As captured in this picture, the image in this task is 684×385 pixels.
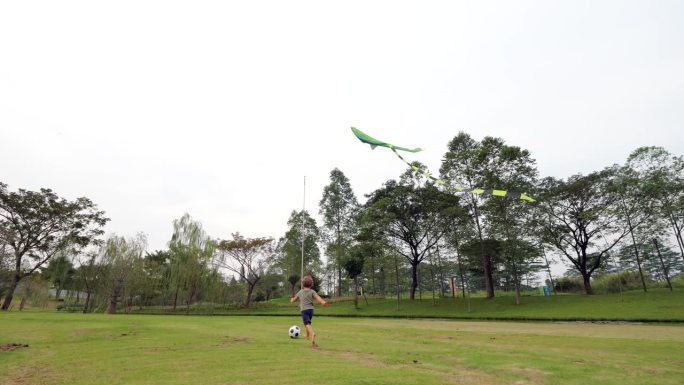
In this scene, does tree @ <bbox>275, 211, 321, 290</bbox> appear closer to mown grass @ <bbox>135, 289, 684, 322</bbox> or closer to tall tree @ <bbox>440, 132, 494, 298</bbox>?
mown grass @ <bbox>135, 289, 684, 322</bbox>

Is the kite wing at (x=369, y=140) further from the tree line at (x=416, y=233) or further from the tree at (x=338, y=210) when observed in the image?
the tree at (x=338, y=210)

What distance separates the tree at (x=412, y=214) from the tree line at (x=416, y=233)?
0.13 meters

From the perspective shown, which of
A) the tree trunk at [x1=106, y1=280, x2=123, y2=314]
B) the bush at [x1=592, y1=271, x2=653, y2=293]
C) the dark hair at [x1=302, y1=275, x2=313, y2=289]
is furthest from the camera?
the bush at [x1=592, y1=271, x2=653, y2=293]

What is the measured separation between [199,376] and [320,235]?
170ft

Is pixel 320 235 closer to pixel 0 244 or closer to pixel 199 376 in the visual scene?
pixel 0 244

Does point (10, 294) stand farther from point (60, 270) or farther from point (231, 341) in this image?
point (231, 341)

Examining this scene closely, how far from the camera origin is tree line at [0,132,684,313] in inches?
1399

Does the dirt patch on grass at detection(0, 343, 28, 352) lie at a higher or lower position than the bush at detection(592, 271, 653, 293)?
lower

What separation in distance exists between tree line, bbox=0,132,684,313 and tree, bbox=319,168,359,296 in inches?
6.5

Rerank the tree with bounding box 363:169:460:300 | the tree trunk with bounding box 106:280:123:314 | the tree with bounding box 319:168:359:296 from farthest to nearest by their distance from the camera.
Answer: the tree with bounding box 319:168:359:296, the tree trunk with bounding box 106:280:123:314, the tree with bounding box 363:169:460:300

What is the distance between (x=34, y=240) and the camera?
42969 mm

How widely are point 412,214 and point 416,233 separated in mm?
2510

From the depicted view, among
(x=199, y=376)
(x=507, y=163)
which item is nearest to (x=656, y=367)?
(x=199, y=376)

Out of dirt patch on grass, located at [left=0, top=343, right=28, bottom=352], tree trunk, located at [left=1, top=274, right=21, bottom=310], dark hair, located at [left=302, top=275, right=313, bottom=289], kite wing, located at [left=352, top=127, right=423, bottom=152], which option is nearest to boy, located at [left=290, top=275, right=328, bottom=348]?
dark hair, located at [left=302, top=275, right=313, bottom=289]
